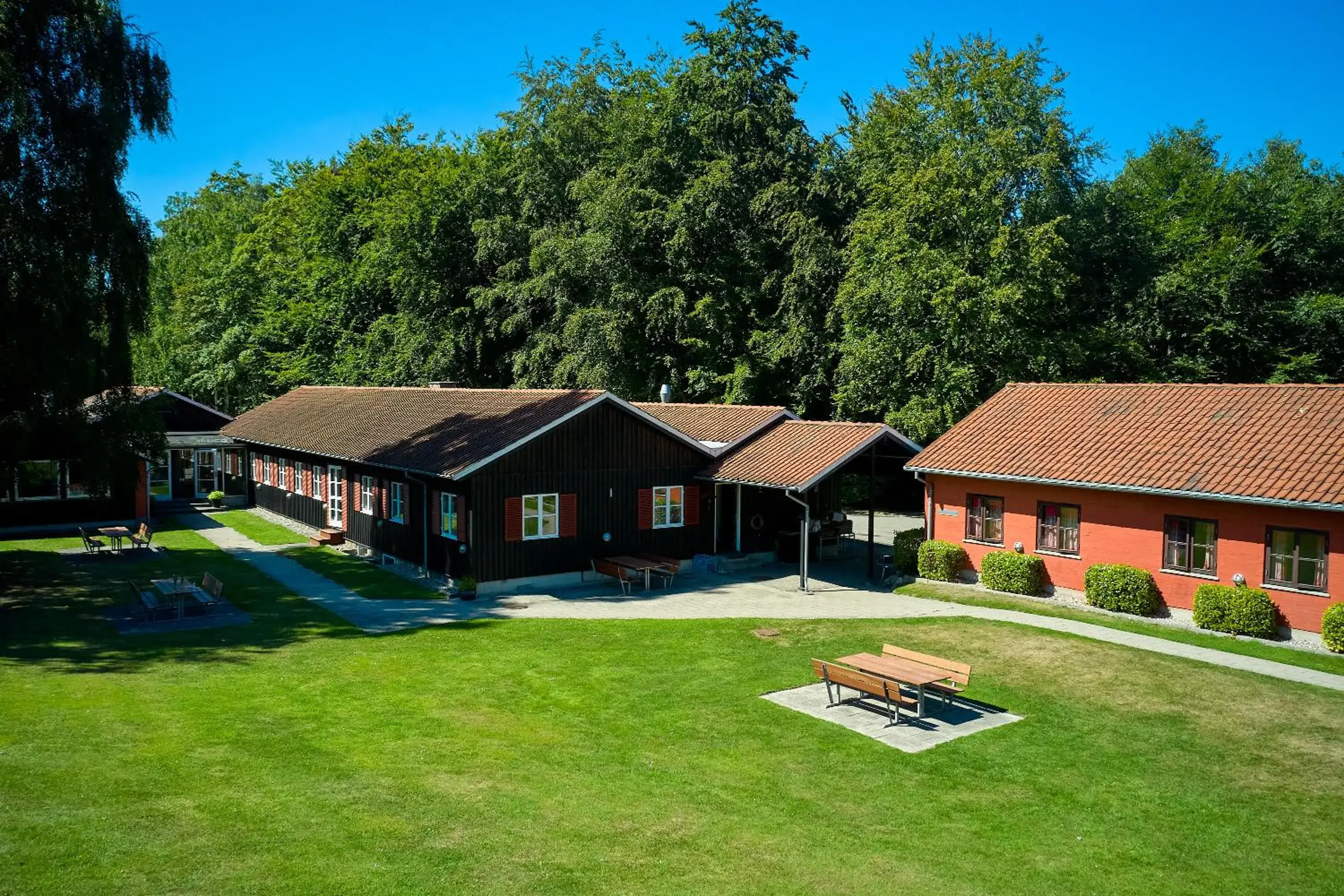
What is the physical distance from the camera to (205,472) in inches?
1524

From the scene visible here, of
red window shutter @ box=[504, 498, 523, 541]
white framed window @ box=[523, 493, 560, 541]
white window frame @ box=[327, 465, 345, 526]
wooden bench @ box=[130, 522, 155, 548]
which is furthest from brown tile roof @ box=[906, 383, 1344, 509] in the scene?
wooden bench @ box=[130, 522, 155, 548]

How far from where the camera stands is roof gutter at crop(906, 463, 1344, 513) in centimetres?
1695

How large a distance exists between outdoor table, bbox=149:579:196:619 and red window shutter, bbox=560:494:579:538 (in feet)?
27.3

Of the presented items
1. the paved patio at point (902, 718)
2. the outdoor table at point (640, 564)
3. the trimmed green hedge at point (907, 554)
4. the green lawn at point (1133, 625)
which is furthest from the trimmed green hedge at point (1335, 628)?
the outdoor table at point (640, 564)

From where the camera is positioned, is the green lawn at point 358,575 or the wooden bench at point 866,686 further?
the green lawn at point 358,575

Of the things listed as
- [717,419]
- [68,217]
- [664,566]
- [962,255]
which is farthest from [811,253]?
[68,217]

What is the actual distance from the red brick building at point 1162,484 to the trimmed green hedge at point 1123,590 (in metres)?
0.30

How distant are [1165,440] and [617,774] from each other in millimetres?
15358

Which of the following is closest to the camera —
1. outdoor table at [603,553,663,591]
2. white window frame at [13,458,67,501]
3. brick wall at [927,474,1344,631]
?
brick wall at [927,474,1344,631]

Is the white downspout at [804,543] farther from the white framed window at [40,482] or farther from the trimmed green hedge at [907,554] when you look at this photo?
the white framed window at [40,482]

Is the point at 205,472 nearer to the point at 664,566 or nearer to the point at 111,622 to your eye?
the point at 111,622

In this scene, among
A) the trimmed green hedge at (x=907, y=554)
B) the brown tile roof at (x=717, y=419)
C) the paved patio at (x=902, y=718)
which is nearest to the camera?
the paved patio at (x=902, y=718)

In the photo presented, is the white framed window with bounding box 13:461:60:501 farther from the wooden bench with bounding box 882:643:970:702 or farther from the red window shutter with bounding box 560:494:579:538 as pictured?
the wooden bench with bounding box 882:643:970:702

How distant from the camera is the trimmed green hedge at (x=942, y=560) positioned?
2344cm
